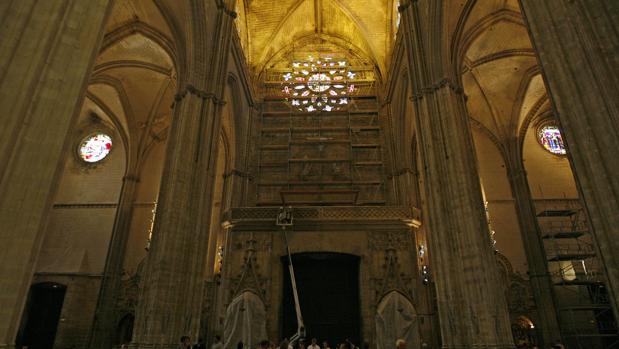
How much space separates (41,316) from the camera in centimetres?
1630

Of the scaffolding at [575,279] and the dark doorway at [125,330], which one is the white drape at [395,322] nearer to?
the scaffolding at [575,279]

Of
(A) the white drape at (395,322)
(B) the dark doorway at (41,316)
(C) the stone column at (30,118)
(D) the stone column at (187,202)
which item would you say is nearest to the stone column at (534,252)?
(A) the white drape at (395,322)

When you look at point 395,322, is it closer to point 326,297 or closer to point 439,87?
point 326,297

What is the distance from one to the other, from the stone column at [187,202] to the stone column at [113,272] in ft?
27.1

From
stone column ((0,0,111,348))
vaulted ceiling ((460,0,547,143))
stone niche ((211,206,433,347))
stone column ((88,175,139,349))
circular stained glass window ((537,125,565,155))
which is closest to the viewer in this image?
stone column ((0,0,111,348))

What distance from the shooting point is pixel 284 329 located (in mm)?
12750

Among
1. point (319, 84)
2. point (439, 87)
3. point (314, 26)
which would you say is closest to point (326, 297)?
point (439, 87)

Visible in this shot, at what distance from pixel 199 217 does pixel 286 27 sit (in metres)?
15.3

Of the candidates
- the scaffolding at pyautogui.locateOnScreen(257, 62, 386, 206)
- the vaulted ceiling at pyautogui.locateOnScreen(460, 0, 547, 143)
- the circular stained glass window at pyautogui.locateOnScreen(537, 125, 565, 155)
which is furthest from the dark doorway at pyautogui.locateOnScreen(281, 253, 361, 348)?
the circular stained glass window at pyautogui.locateOnScreen(537, 125, 565, 155)

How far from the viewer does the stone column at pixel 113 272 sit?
14.9 metres

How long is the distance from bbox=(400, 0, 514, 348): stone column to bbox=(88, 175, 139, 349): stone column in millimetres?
13339

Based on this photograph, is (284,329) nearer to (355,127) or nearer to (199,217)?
(199,217)

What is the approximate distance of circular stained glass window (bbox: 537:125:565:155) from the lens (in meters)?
18.3

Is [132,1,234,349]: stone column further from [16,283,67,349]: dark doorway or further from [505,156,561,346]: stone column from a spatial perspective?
[505,156,561,346]: stone column
